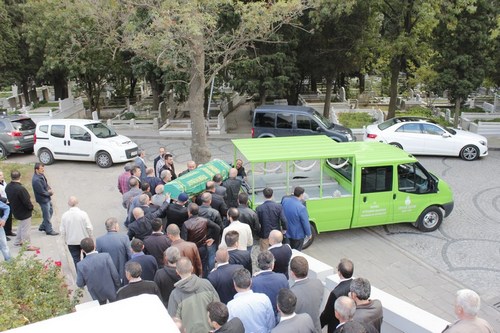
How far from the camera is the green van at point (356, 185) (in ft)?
33.3

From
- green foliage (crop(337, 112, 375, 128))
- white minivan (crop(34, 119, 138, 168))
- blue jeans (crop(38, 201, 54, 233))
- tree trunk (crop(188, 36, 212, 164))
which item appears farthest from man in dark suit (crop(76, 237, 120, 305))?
green foliage (crop(337, 112, 375, 128))

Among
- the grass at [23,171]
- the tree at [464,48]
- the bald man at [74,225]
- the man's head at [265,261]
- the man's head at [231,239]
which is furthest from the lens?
the tree at [464,48]

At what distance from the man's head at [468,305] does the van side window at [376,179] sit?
5447 mm

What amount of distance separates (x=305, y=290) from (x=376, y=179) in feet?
17.0

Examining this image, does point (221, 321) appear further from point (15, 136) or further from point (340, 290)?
point (15, 136)

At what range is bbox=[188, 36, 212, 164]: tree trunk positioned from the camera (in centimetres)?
1435

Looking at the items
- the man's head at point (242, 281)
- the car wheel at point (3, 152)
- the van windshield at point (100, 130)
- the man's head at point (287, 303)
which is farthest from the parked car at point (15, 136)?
the man's head at point (287, 303)

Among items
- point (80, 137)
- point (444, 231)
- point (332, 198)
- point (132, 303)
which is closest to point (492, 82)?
point (444, 231)

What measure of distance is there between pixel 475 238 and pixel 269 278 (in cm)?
687

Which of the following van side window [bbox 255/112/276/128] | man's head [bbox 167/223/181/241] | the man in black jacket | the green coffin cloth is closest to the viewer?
man's head [bbox 167/223/181/241]

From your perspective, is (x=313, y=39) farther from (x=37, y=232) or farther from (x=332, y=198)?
(x=37, y=232)

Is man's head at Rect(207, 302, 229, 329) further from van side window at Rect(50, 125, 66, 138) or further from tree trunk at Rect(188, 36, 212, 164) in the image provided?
van side window at Rect(50, 125, 66, 138)

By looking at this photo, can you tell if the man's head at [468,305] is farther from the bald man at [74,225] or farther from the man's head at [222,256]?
the bald man at [74,225]

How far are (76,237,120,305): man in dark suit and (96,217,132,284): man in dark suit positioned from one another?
438 millimetres
